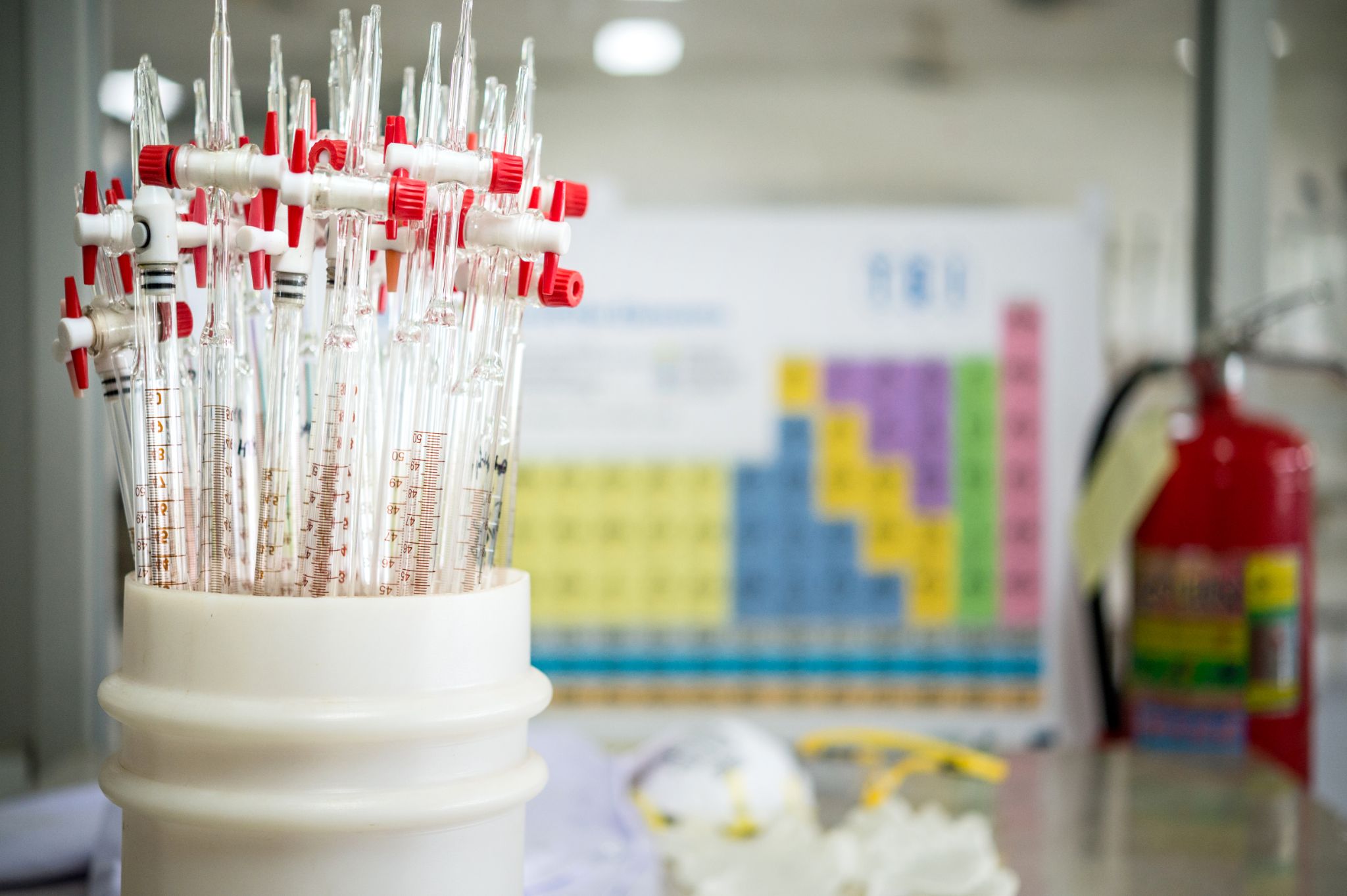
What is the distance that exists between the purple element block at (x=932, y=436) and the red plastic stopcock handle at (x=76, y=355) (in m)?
1.22

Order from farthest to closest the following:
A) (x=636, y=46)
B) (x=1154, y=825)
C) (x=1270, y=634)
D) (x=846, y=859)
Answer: (x=636, y=46)
(x=1270, y=634)
(x=1154, y=825)
(x=846, y=859)

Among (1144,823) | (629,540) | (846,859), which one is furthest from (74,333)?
(629,540)

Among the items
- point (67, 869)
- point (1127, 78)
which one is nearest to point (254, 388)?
point (67, 869)

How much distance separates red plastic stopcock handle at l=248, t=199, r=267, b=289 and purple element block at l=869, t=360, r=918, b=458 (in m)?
1.17

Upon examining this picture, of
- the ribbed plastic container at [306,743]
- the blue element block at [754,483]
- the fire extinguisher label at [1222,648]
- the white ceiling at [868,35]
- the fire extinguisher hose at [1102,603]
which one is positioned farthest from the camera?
the white ceiling at [868,35]

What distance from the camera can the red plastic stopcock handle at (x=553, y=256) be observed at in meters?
0.42

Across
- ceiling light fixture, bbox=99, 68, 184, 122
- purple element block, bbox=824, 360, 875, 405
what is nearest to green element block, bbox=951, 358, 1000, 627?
purple element block, bbox=824, 360, 875, 405

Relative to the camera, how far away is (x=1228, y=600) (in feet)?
3.50

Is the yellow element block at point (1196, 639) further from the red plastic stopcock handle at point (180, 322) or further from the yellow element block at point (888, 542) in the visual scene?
the red plastic stopcock handle at point (180, 322)

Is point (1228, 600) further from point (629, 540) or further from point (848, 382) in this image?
point (629, 540)

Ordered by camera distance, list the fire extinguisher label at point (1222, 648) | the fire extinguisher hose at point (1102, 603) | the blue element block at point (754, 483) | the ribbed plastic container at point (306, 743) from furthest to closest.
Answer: the blue element block at point (754, 483) < the fire extinguisher hose at point (1102, 603) < the fire extinguisher label at point (1222, 648) < the ribbed plastic container at point (306, 743)

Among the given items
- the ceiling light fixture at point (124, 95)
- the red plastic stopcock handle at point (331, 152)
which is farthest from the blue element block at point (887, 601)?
the red plastic stopcock handle at point (331, 152)

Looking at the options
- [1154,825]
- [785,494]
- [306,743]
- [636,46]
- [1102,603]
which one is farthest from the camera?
[636,46]

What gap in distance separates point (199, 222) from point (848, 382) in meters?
1.17
